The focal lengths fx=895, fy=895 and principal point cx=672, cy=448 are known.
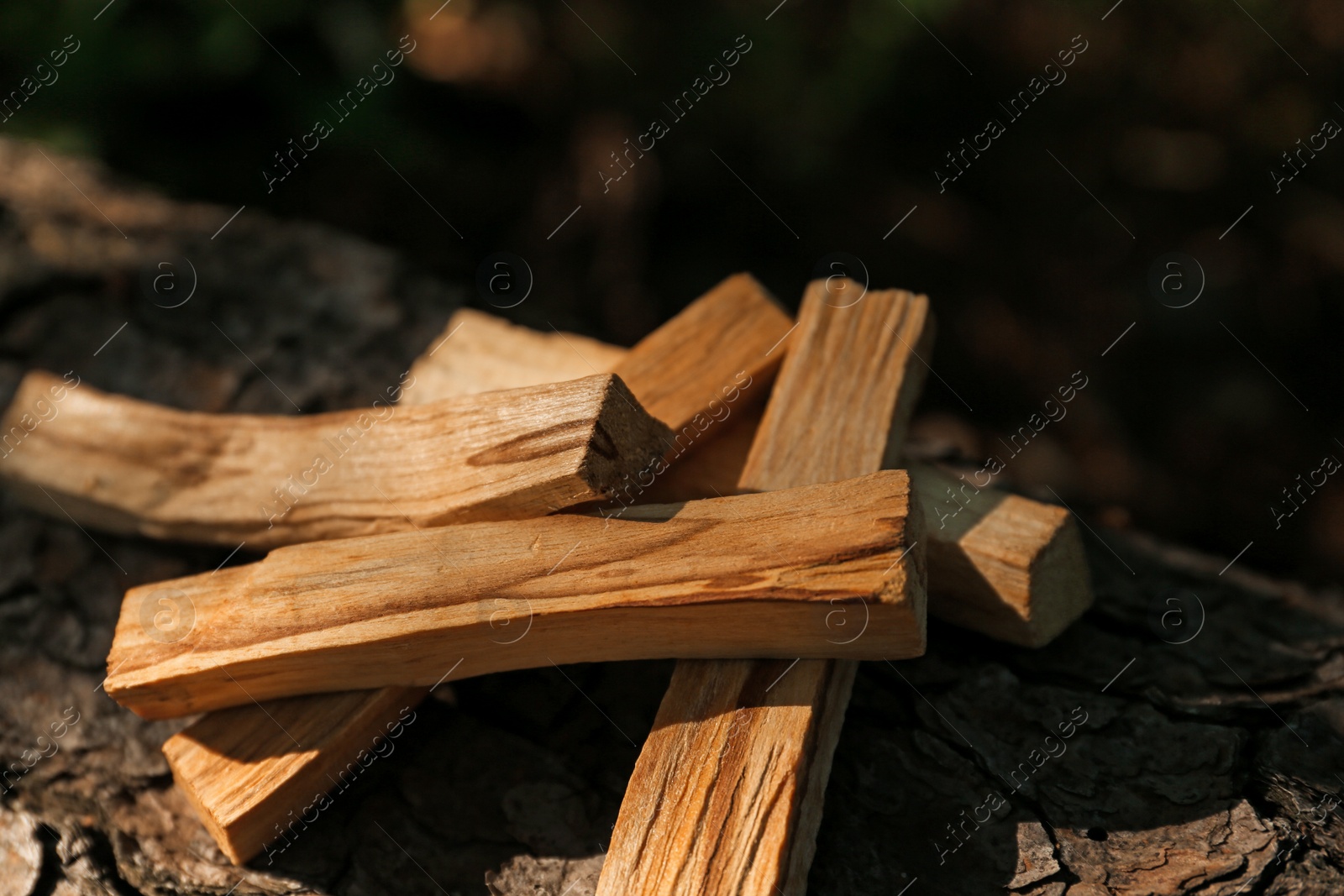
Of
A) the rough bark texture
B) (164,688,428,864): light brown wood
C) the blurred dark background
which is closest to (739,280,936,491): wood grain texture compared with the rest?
the rough bark texture

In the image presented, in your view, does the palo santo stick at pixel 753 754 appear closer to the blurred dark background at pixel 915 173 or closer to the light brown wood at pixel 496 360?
the light brown wood at pixel 496 360

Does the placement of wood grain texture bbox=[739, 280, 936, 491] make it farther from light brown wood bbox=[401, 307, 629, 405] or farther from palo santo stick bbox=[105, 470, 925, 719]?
light brown wood bbox=[401, 307, 629, 405]

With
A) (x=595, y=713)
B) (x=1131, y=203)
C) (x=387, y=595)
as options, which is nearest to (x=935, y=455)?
(x=595, y=713)

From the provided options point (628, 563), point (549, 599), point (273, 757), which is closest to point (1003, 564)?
point (628, 563)

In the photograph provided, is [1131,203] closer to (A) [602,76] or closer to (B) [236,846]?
(A) [602,76]

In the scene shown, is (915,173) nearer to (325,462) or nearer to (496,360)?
(496,360)
